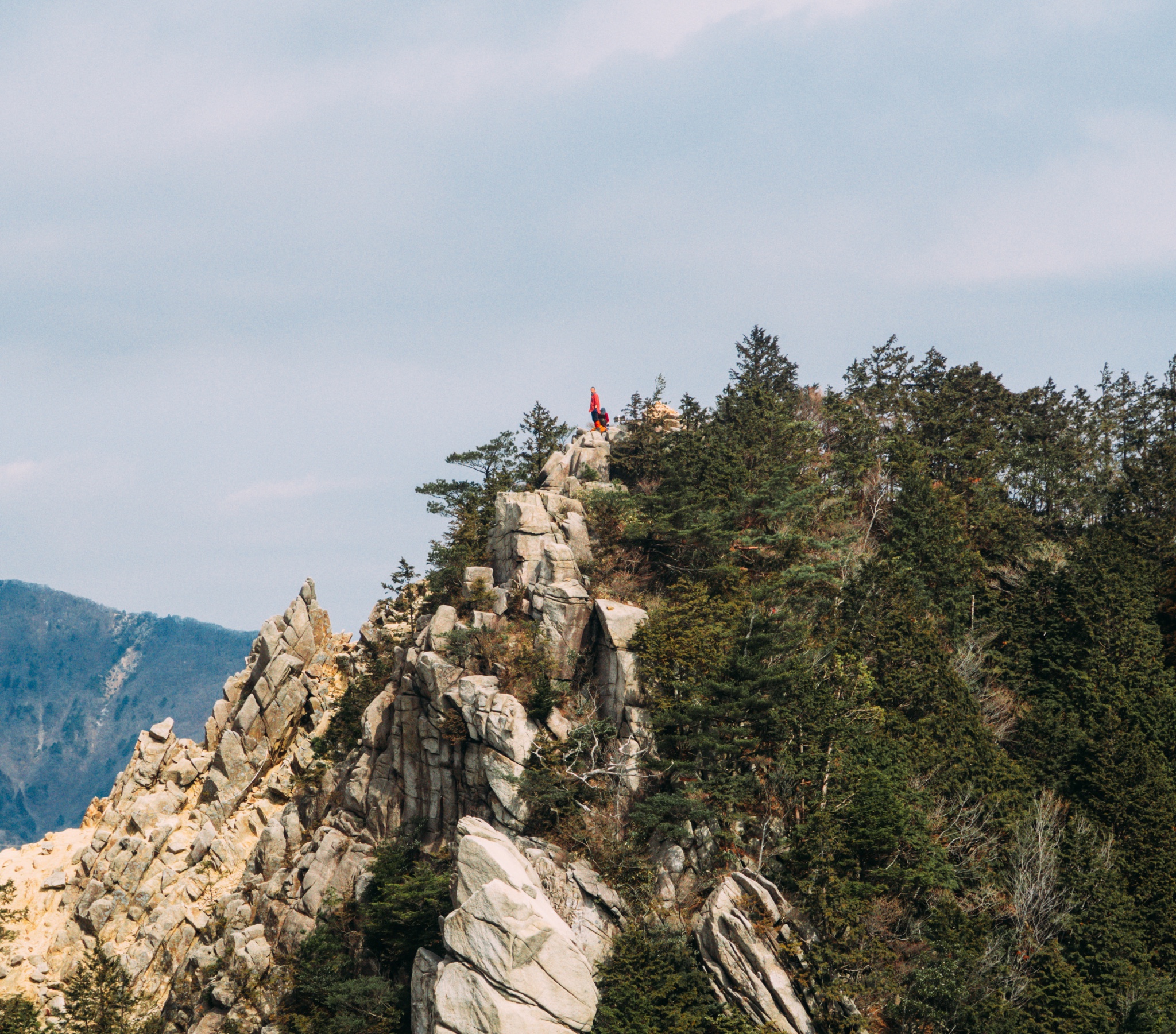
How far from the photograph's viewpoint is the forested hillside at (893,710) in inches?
1138

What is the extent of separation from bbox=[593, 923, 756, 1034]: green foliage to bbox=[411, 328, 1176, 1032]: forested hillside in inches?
3.7

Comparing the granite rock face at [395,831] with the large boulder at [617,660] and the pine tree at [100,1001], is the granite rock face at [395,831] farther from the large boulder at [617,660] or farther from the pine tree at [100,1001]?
the pine tree at [100,1001]

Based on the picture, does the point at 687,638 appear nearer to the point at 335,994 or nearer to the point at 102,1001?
the point at 335,994

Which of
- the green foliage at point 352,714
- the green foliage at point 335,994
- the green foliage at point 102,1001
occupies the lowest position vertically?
the green foliage at point 102,1001

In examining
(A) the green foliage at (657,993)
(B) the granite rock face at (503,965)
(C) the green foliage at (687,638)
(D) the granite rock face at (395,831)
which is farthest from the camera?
(C) the green foliage at (687,638)

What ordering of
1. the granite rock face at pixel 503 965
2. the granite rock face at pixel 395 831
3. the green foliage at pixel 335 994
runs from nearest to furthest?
1. the granite rock face at pixel 503 965
2. the granite rock face at pixel 395 831
3. the green foliage at pixel 335 994

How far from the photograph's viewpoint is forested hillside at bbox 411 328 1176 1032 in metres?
28.9

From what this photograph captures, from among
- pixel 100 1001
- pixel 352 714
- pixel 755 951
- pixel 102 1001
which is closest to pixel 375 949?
pixel 755 951

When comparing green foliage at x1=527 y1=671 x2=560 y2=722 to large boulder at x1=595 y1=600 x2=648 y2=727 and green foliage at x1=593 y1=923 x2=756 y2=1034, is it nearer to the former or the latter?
large boulder at x1=595 y1=600 x2=648 y2=727

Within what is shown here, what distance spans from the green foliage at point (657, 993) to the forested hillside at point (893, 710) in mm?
95

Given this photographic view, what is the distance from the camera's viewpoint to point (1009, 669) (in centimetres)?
4144

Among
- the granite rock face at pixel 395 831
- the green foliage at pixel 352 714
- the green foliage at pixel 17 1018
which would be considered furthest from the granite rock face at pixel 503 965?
the green foliage at pixel 17 1018

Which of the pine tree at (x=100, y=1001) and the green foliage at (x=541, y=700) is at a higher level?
the green foliage at (x=541, y=700)

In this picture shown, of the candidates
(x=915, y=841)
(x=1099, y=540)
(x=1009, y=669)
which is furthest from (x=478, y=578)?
(x=1099, y=540)
